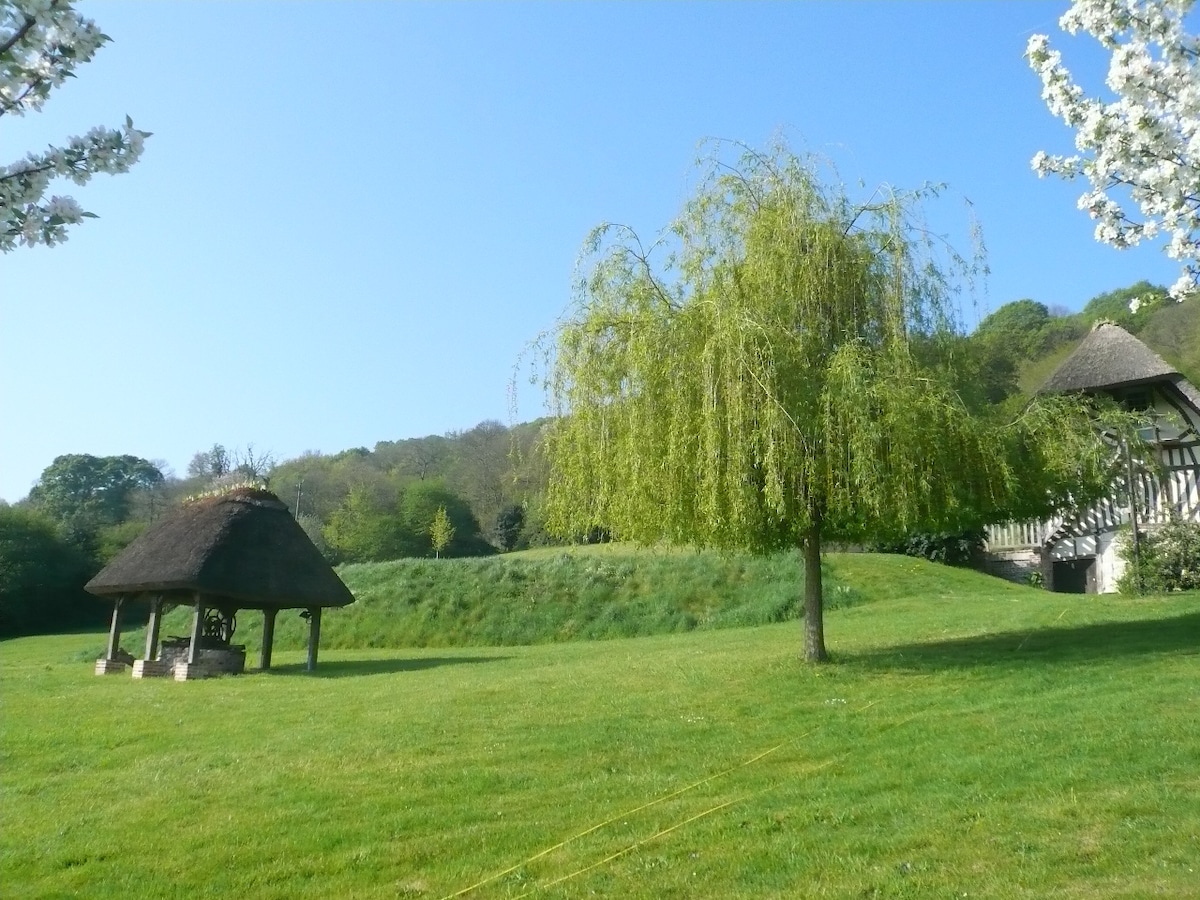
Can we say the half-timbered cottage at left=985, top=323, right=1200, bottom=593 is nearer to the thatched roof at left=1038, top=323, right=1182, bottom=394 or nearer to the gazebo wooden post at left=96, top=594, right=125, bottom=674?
the thatched roof at left=1038, top=323, right=1182, bottom=394

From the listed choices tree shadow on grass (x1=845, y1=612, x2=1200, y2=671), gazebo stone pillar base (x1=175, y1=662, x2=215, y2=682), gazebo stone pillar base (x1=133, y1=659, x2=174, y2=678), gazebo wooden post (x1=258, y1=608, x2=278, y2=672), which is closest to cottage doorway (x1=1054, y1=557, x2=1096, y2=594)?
tree shadow on grass (x1=845, y1=612, x2=1200, y2=671)

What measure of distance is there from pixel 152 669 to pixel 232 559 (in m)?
2.69

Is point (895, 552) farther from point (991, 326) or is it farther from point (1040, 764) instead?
point (1040, 764)

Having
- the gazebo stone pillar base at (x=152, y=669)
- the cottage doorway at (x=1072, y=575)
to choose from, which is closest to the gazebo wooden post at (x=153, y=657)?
the gazebo stone pillar base at (x=152, y=669)

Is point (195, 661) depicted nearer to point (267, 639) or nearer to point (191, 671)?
point (191, 671)

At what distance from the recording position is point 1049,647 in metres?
13.7

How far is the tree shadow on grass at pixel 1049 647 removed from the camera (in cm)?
1277

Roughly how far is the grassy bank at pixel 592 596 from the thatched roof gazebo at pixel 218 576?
787 centimetres

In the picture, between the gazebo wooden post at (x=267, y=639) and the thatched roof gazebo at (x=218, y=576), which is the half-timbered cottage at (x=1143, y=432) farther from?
the gazebo wooden post at (x=267, y=639)

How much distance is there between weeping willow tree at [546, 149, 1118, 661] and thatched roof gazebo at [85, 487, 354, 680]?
9604 millimetres

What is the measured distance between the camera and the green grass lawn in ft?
20.1

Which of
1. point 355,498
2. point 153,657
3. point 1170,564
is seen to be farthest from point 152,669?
point 355,498

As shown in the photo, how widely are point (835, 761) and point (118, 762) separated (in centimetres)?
690

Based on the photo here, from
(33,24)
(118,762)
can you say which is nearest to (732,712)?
(118,762)
